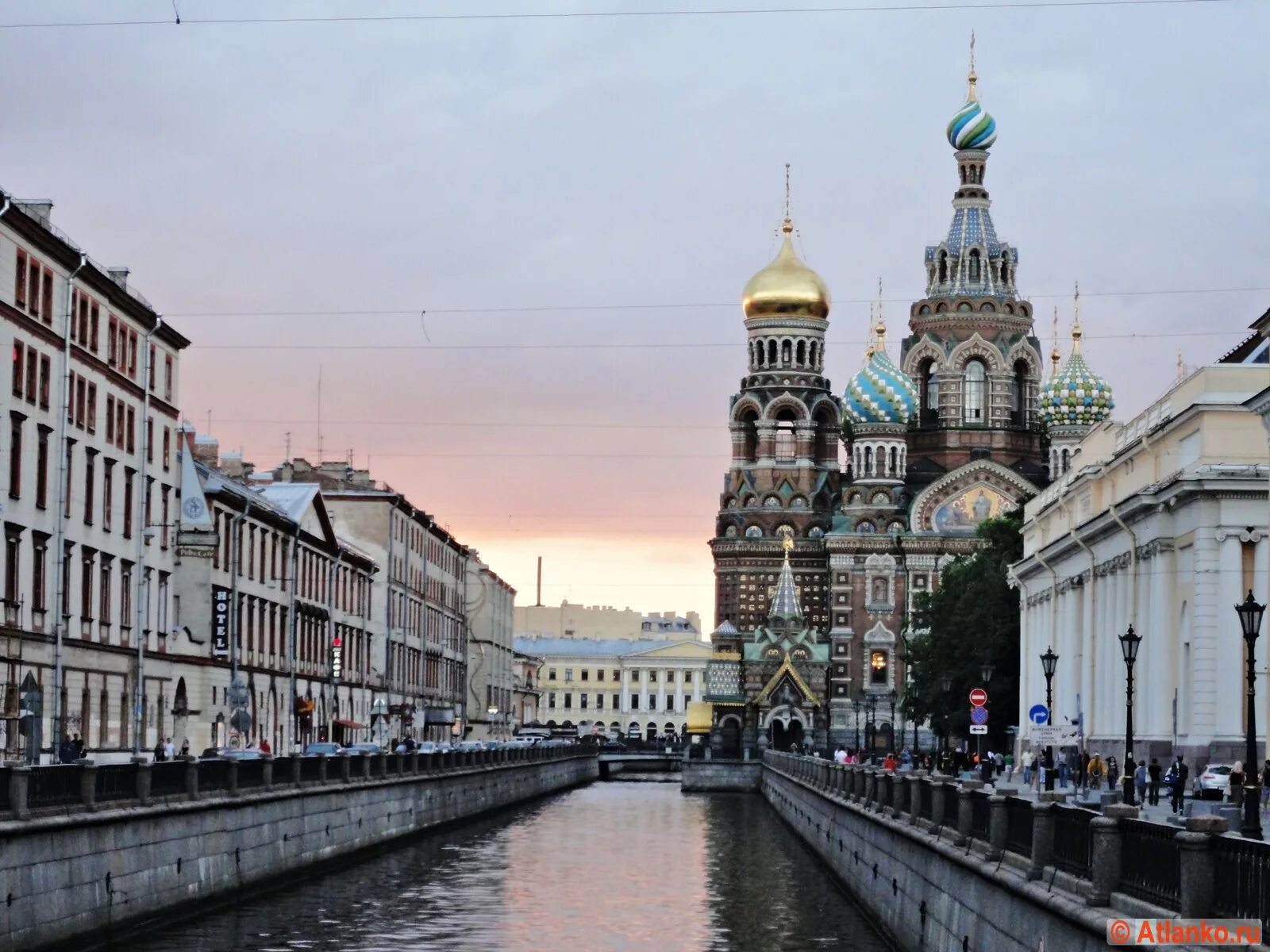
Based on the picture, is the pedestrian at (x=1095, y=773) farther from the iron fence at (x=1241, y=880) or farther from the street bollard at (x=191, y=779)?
the iron fence at (x=1241, y=880)

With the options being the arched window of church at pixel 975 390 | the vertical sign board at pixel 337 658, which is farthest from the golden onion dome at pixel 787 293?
the vertical sign board at pixel 337 658

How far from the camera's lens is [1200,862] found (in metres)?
17.5

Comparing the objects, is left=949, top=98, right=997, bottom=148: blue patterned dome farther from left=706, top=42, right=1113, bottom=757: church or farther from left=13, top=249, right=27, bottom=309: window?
left=13, top=249, right=27, bottom=309: window

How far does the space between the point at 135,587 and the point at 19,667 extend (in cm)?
1098

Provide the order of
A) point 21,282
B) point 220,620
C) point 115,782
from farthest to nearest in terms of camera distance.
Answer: point 220,620 → point 21,282 → point 115,782

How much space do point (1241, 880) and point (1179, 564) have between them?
5068cm

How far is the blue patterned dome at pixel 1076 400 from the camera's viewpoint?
163500 millimetres

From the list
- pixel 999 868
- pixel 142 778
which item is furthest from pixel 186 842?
pixel 999 868

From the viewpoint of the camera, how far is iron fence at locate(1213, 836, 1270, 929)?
1641 centimetres

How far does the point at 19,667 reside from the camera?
52844mm

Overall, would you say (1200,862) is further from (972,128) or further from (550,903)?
(972,128)

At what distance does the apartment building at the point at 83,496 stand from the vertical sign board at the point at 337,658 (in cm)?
1617

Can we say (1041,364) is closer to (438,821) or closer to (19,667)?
(438,821)

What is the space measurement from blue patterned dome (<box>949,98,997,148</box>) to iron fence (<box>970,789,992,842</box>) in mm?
148349
